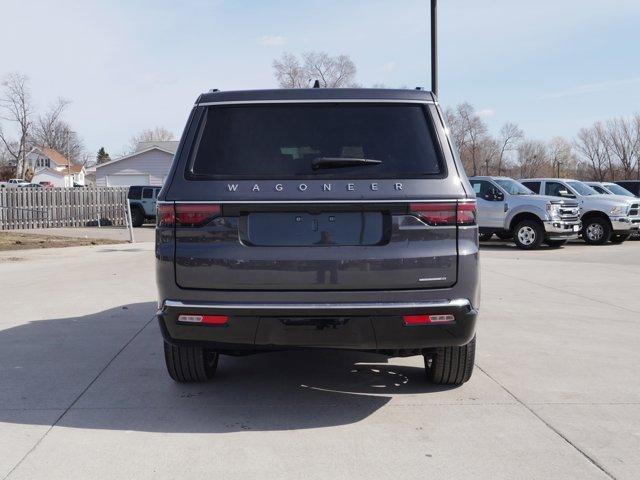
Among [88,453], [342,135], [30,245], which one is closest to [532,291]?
[342,135]

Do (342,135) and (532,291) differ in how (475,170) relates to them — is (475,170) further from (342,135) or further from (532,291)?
(342,135)

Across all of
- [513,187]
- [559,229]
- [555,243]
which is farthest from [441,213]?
[555,243]

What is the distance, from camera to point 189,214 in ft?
13.2

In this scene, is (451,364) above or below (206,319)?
below

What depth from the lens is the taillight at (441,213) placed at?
157 inches

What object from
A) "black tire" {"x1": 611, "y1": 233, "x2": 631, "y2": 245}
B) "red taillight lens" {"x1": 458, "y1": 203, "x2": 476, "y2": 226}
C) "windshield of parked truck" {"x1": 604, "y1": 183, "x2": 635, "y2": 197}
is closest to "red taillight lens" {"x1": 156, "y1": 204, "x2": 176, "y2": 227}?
"red taillight lens" {"x1": 458, "y1": 203, "x2": 476, "y2": 226}

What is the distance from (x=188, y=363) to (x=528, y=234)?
14446 millimetres

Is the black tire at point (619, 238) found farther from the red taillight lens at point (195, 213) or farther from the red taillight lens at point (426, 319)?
the red taillight lens at point (195, 213)

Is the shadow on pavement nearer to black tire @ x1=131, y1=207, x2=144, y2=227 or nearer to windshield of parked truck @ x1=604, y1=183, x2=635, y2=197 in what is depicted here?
windshield of parked truck @ x1=604, y1=183, x2=635, y2=197

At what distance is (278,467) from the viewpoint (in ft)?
11.8

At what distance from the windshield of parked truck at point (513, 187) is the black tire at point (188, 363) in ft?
47.4

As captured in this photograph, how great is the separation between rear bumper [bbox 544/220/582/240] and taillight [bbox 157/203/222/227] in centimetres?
1494

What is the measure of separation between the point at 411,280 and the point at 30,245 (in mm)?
16987

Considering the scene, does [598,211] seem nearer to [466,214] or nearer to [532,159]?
[466,214]
